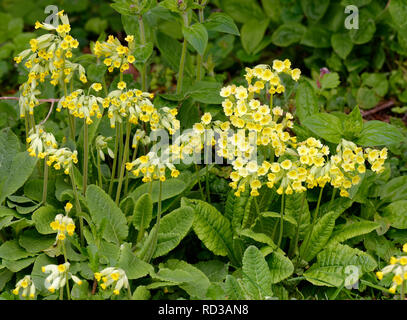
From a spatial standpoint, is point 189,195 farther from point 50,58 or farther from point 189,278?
point 50,58

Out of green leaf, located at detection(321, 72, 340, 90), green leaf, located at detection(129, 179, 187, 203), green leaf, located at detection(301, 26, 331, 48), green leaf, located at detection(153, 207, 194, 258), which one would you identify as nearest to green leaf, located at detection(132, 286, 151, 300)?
green leaf, located at detection(153, 207, 194, 258)

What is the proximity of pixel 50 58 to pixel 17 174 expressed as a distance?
0.70 m

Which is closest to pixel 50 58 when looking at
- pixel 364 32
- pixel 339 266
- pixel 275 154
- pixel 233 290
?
pixel 275 154

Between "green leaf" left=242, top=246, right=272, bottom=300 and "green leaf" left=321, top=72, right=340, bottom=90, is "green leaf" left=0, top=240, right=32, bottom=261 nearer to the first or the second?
"green leaf" left=242, top=246, right=272, bottom=300

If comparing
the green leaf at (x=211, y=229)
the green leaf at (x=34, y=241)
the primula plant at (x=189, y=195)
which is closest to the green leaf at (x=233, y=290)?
the primula plant at (x=189, y=195)

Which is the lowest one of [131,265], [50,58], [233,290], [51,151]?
[233,290]

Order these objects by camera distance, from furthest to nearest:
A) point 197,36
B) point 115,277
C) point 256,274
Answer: point 197,36, point 256,274, point 115,277

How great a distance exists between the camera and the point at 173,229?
9.64 ft

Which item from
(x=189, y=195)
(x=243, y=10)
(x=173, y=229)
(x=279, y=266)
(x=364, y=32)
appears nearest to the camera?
(x=279, y=266)

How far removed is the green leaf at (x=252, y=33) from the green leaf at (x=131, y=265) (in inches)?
94.4

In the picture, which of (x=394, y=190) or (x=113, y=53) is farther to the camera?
(x=394, y=190)

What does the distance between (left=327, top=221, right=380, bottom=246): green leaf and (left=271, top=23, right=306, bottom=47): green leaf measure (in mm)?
1971

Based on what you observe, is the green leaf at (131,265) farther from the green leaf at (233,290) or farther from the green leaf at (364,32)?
the green leaf at (364,32)
